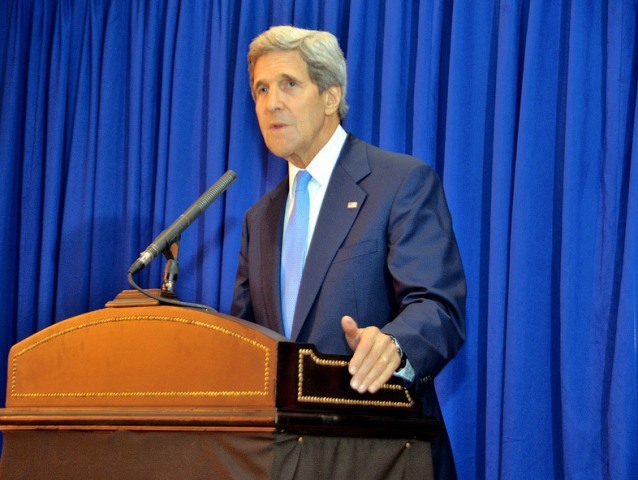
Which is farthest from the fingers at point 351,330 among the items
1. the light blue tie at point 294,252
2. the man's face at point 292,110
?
the man's face at point 292,110

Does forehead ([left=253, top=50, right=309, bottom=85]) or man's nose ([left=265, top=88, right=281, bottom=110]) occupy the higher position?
forehead ([left=253, top=50, right=309, bottom=85])

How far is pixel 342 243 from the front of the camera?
7.86ft

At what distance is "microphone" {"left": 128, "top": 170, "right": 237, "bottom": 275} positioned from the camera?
2044 mm

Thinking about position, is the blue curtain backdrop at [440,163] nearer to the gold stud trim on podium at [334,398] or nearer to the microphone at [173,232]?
the gold stud trim on podium at [334,398]

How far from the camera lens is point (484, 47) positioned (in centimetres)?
312

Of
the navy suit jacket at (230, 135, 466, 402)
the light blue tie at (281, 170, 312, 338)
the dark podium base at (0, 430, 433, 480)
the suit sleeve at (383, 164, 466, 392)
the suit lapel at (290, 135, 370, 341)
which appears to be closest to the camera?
the dark podium base at (0, 430, 433, 480)

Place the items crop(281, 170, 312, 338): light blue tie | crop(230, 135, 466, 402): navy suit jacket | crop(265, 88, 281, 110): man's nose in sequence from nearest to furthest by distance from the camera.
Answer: crop(230, 135, 466, 402): navy suit jacket < crop(281, 170, 312, 338): light blue tie < crop(265, 88, 281, 110): man's nose

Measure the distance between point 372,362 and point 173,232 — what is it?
61 cm

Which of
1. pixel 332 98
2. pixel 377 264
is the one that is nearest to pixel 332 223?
pixel 377 264

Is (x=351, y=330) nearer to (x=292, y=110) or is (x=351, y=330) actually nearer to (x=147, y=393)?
(x=147, y=393)

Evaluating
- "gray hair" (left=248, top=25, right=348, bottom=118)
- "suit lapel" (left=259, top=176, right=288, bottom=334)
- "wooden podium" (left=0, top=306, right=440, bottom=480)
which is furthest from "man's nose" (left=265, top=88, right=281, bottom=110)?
"wooden podium" (left=0, top=306, right=440, bottom=480)

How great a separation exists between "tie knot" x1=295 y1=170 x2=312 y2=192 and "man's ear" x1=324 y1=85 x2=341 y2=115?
255mm

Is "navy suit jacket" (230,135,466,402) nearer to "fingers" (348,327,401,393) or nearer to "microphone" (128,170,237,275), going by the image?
"fingers" (348,327,401,393)

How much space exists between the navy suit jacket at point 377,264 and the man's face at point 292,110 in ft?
0.62
